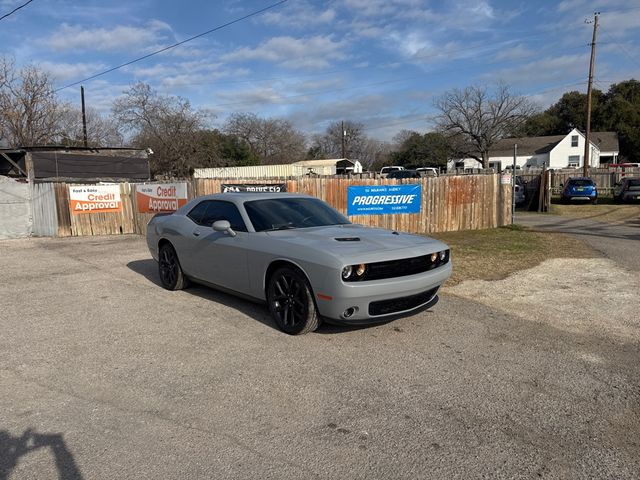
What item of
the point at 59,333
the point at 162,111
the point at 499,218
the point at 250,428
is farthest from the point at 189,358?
the point at 162,111

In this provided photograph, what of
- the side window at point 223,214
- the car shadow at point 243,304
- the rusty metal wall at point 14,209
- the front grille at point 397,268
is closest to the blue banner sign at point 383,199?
the car shadow at point 243,304

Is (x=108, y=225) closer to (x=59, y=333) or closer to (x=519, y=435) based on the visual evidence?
(x=59, y=333)

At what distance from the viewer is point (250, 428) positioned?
3.16 meters

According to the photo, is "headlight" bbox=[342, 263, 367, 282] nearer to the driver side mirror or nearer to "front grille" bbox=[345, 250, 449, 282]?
"front grille" bbox=[345, 250, 449, 282]

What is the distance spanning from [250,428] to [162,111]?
39573mm

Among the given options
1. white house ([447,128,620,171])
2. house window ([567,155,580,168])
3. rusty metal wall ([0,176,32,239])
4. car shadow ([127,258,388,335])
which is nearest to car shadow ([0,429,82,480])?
car shadow ([127,258,388,335])

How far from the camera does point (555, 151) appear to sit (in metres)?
61.2

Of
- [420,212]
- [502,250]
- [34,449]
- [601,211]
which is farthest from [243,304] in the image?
[601,211]

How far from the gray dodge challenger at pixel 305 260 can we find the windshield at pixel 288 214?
0.01m

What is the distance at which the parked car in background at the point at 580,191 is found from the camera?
82.6 ft

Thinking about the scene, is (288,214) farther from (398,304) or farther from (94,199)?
(94,199)

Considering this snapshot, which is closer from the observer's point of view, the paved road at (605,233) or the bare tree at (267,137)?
the paved road at (605,233)

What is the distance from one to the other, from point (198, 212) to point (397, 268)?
3265 mm

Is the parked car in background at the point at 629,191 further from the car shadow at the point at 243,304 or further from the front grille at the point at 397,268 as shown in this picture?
the car shadow at the point at 243,304
